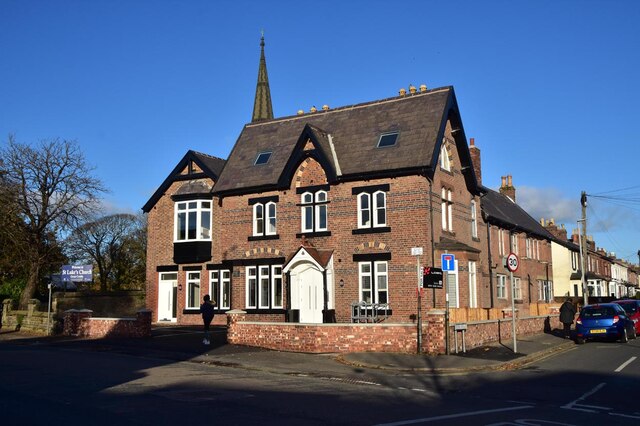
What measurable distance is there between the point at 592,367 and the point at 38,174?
29831 millimetres

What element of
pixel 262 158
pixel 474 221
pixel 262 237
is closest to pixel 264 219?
pixel 262 237

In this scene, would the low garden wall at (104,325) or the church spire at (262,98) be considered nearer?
the low garden wall at (104,325)

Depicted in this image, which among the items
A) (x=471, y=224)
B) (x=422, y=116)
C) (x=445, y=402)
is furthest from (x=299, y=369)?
(x=471, y=224)

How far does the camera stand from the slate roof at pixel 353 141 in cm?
2683

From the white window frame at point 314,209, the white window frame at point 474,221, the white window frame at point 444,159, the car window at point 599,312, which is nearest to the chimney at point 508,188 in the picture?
the white window frame at point 474,221

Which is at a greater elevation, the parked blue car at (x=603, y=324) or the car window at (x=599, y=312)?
the car window at (x=599, y=312)

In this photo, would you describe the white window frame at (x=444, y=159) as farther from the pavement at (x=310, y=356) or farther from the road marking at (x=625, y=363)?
the road marking at (x=625, y=363)

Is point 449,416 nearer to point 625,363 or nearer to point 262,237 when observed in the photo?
point 625,363

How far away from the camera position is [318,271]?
91.4 feet

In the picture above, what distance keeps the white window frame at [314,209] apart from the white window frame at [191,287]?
296 inches

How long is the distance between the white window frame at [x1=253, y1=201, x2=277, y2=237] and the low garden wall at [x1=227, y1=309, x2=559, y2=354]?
8.33m

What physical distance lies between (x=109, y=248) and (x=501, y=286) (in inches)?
1729

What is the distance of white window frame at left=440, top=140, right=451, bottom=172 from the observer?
28.4m

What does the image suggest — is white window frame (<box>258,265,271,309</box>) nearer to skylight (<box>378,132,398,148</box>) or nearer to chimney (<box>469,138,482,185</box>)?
skylight (<box>378,132,398,148</box>)
